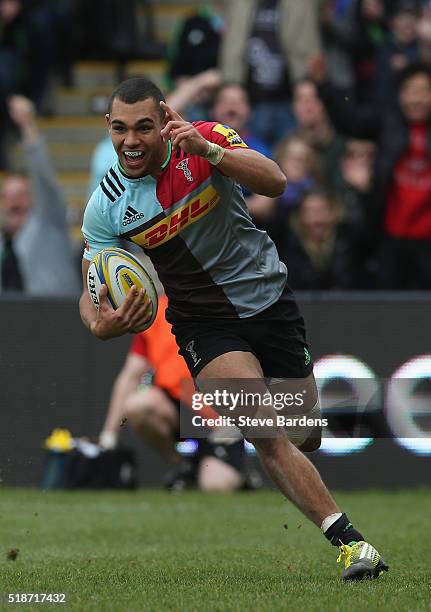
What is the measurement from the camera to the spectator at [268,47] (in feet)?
44.2

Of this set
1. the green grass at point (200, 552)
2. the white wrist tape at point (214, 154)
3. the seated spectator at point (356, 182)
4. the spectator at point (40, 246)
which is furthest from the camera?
the spectator at point (40, 246)

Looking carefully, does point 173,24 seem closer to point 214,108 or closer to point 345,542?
point 214,108

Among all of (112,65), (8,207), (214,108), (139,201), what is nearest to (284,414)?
(139,201)

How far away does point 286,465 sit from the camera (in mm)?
6496

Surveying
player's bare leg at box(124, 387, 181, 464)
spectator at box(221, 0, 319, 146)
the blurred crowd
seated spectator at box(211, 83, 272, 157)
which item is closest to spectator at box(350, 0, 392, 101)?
the blurred crowd

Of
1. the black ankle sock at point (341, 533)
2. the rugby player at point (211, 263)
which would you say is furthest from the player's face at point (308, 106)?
the black ankle sock at point (341, 533)

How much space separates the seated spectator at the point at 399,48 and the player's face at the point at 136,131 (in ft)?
22.4

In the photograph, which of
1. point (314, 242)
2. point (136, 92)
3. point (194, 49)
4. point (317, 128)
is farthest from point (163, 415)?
point (136, 92)

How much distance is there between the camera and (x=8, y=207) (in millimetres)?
12727

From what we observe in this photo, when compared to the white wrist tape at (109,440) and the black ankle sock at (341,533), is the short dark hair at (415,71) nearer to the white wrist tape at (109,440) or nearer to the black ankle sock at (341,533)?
the white wrist tape at (109,440)

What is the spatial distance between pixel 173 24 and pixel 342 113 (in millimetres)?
4682

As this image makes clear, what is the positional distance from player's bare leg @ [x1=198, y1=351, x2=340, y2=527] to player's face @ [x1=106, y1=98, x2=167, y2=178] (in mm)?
1014

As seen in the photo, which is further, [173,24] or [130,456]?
[173,24]

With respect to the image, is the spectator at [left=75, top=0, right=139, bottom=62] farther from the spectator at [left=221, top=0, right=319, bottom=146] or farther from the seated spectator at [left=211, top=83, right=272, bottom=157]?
the seated spectator at [left=211, top=83, right=272, bottom=157]
